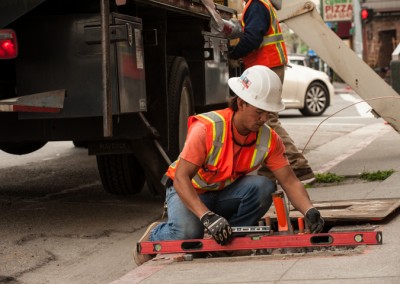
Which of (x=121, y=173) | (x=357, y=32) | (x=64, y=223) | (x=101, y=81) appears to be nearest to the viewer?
(x=101, y=81)

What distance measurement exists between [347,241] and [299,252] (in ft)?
0.95

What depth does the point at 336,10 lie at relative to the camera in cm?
4919

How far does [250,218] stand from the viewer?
661 centimetres

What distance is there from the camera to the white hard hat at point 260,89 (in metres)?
6.17

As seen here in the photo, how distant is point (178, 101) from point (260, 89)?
10.2ft

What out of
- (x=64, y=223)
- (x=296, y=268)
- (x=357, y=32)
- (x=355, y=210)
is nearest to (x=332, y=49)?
(x=64, y=223)

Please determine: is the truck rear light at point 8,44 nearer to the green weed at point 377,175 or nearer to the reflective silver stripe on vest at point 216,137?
the reflective silver stripe on vest at point 216,137

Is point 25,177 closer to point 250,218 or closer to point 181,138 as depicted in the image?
point 181,138

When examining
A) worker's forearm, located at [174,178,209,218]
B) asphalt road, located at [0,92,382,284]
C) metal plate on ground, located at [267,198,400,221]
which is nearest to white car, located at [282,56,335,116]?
asphalt road, located at [0,92,382,284]

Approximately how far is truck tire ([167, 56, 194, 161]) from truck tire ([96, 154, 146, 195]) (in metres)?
0.58

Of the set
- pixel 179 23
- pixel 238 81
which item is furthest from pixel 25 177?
pixel 238 81

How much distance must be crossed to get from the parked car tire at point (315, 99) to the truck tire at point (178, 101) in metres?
12.7

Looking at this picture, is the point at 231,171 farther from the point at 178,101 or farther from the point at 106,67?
the point at 178,101

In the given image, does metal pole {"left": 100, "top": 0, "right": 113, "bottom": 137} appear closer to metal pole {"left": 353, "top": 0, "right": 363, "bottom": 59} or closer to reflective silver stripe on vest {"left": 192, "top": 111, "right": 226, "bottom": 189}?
reflective silver stripe on vest {"left": 192, "top": 111, "right": 226, "bottom": 189}
